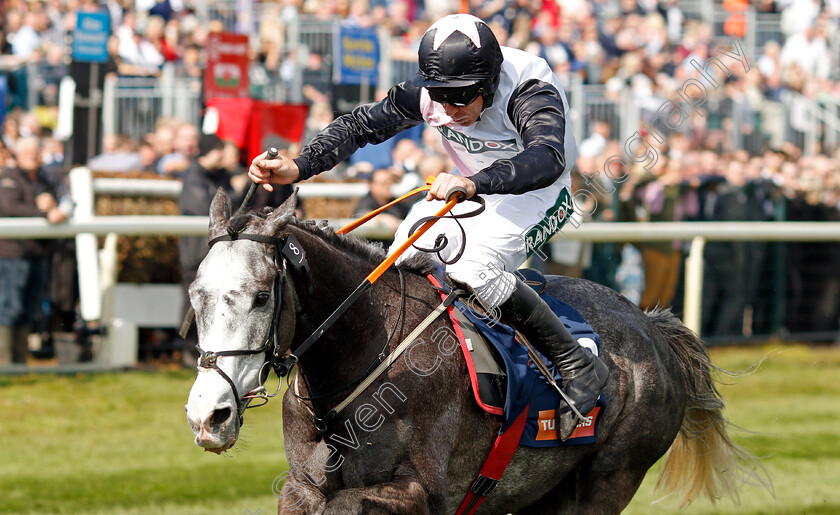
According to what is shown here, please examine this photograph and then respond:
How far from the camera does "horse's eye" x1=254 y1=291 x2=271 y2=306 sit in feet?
10.6

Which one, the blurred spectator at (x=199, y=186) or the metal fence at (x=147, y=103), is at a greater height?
the metal fence at (x=147, y=103)

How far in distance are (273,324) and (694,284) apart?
23.7 feet

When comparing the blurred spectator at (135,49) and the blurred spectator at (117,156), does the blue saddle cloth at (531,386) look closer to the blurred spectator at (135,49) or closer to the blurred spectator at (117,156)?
the blurred spectator at (117,156)

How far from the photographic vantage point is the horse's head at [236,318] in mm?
3064

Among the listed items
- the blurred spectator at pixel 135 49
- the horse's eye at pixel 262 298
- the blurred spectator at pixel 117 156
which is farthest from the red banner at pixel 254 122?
the horse's eye at pixel 262 298

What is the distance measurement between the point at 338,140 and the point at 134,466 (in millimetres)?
3610

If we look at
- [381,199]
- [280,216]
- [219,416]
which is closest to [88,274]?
[381,199]

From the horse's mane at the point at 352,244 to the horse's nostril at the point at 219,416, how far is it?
67 centimetres

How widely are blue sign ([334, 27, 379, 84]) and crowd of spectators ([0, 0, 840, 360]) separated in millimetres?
312

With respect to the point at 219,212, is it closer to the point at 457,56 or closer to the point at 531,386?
the point at 457,56

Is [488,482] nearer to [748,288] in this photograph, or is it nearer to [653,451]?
[653,451]

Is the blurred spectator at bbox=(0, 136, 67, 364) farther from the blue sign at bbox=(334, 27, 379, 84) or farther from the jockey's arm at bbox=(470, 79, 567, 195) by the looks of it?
the jockey's arm at bbox=(470, 79, 567, 195)

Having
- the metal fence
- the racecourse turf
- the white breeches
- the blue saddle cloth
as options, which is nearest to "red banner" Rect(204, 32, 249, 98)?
the metal fence

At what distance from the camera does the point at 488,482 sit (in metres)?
4.02
